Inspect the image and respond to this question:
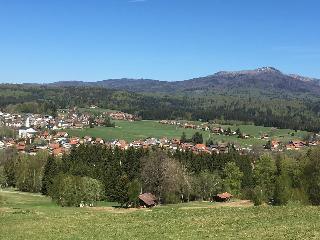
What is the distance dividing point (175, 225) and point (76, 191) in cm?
4141

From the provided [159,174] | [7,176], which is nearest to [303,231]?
[159,174]

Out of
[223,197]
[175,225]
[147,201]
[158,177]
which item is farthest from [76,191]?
[175,225]

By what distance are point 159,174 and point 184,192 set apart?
705 cm

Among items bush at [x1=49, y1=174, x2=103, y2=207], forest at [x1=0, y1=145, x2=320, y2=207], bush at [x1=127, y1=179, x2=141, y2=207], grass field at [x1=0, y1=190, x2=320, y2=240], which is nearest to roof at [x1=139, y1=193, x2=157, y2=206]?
bush at [x1=127, y1=179, x2=141, y2=207]

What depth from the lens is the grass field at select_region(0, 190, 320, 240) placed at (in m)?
29.2

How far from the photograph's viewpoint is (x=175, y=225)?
111ft

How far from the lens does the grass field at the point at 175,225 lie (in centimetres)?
2922

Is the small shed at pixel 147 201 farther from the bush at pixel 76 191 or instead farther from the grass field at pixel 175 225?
the grass field at pixel 175 225

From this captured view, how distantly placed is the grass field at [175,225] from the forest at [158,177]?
29.1 metres

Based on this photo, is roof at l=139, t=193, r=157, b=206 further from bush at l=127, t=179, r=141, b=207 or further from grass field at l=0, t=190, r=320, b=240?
grass field at l=0, t=190, r=320, b=240

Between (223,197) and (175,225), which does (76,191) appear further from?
(175,225)

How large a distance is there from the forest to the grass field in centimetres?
2913

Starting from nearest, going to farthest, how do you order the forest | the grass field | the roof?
1. the grass field
2. the forest
3. the roof

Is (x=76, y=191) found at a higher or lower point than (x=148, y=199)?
higher
